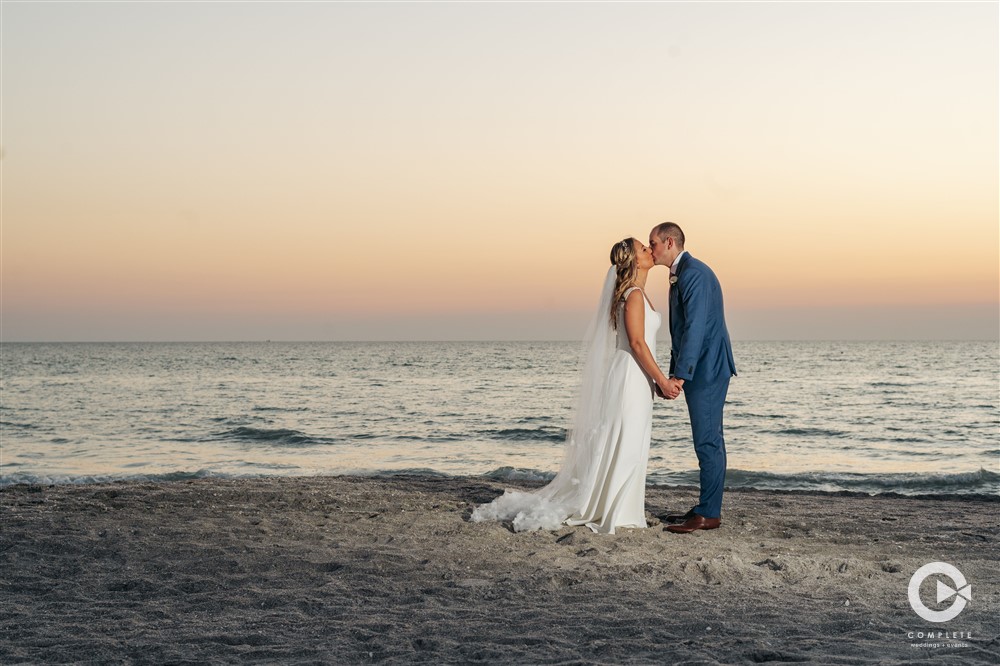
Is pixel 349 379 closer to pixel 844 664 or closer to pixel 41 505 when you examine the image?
pixel 41 505

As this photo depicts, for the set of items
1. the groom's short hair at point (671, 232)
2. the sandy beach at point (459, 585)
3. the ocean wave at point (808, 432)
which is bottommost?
the ocean wave at point (808, 432)

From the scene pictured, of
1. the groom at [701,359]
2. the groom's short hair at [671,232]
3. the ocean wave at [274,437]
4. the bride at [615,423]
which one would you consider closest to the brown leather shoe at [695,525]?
the groom at [701,359]

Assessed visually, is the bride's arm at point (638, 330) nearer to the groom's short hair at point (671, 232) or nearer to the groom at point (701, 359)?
the groom at point (701, 359)

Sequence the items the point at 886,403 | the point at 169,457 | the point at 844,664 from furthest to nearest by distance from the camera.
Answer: the point at 886,403, the point at 169,457, the point at 844,664

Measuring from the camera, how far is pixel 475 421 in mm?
24250

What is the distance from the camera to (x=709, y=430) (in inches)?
276

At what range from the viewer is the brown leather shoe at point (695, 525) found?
7.01 metres

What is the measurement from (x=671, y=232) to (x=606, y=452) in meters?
1.97

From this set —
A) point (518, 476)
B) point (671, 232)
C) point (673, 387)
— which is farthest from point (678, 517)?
point (518, 476)

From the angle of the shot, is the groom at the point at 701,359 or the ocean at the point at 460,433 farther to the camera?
the ocean at the point at 460,433

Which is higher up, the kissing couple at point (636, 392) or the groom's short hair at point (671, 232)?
the groom's short hair at point (671, 232)

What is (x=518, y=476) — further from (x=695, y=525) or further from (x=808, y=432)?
(x=808, y=432)

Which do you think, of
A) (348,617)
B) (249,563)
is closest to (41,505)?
(249,563)

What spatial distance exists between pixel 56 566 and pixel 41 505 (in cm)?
305
